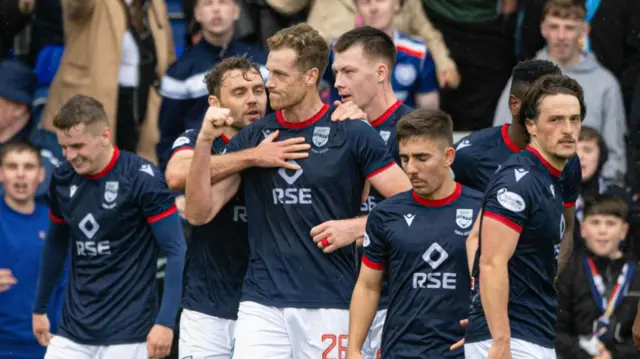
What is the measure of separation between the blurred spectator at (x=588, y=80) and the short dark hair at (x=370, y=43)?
7.95 feet

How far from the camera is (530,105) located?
789 centimetres

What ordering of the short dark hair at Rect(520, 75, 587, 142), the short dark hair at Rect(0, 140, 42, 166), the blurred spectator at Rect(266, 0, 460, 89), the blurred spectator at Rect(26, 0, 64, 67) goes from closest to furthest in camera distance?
the short dark hair at Rect(520, 75, 587, 142) < the short dark hair at Rect(0, 140, 42, 166) < the blurred spectator at Rect(266, 0, 460, 89) < the blurred spectator at Rect(26, 0, 64, 67)

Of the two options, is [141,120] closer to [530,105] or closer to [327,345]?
[327,345]

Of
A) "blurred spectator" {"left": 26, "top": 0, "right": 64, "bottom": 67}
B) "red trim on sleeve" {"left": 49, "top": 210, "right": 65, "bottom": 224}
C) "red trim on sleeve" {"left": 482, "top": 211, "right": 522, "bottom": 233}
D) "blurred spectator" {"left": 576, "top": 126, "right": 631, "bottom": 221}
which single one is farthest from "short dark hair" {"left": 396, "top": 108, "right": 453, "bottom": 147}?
"blurred spectator" {"left": 26, "top": 0, "right": 64, "bottom": 67}

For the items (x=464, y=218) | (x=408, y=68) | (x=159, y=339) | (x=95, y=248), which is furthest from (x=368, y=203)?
(x=408, y=68)

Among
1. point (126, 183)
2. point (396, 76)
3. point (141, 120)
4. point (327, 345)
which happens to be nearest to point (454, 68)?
point (396, 76)

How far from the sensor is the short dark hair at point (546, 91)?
783 centimetres

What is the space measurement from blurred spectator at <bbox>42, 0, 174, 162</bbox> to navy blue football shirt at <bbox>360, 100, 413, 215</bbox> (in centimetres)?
362

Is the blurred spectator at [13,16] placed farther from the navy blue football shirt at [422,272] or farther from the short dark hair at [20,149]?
the navy blue football shirt at [422,272]

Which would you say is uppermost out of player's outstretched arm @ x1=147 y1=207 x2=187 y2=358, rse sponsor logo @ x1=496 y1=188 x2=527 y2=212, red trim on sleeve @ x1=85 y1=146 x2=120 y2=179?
rse sponsor logo @ x1=496 y1=188 x2=527 y2=212

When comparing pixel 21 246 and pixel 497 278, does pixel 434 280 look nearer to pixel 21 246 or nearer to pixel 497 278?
pixel 497 278

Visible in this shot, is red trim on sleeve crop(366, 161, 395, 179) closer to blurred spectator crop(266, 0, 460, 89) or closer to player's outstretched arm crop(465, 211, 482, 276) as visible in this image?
player's outstretched arm crop(465, 211, 482, 276)

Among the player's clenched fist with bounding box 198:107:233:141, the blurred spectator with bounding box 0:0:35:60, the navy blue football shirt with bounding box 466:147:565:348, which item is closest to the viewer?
→ the navy blue football shirt with bounding box 466:147:565:348

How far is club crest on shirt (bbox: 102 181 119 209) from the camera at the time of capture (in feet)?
32.7
